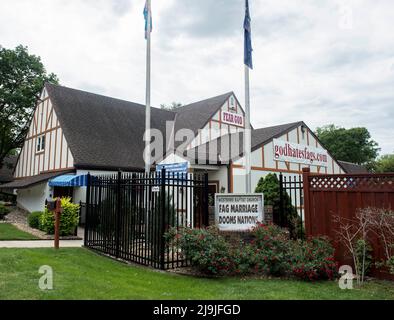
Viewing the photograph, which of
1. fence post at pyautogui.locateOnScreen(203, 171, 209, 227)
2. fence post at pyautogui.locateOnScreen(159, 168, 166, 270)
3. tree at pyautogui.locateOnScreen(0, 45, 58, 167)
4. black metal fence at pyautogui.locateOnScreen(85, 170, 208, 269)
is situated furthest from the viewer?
tree at pyautogui.locateOnScreen(0, 45, 58, 167)

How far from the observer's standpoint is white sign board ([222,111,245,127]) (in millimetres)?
21625

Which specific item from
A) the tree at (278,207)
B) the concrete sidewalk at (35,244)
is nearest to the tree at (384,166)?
the tree at (278,207)

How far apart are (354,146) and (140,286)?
53.0 m

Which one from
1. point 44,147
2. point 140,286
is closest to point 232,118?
point 44,147

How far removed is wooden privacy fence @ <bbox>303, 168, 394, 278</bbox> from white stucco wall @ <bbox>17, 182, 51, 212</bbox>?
46.5 feet

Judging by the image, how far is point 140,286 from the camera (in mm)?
4988

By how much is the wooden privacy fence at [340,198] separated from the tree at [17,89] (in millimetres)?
23083

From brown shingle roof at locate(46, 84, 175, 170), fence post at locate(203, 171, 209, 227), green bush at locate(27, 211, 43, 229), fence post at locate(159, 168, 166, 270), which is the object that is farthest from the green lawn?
fence post at locate(203, 171, 209, 227)

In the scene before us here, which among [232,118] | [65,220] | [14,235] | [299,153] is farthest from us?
[232,118]

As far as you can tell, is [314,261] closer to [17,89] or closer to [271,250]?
[271,250]

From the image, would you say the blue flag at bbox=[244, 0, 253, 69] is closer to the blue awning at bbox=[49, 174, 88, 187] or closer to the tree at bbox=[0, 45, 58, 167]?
the blue awning at bbox=[49, 174, 88, 187]

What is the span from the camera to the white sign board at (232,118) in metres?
21.6
